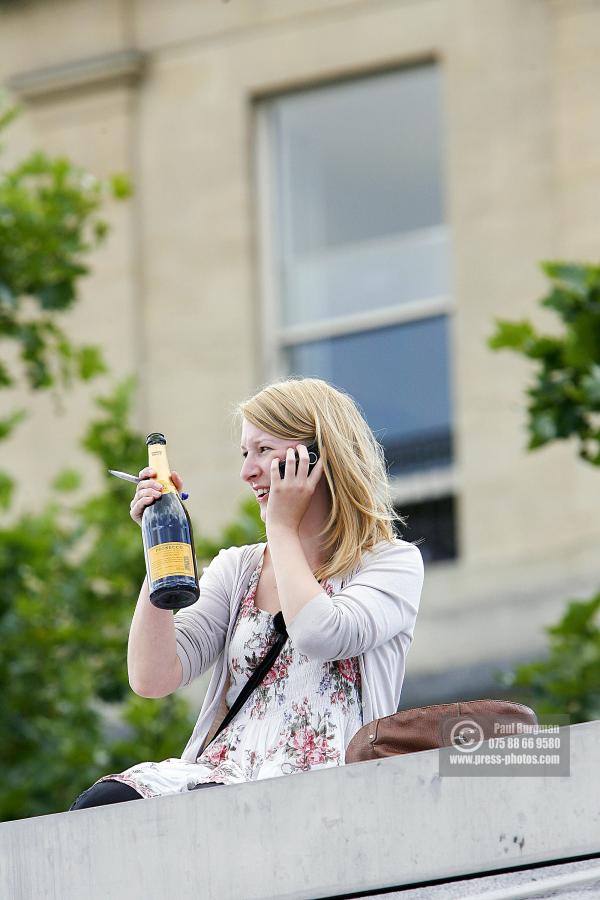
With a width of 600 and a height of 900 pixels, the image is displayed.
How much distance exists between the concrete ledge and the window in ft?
36.3

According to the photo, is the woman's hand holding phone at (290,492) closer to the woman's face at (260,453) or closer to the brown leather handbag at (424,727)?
the woman's face at (260,453)

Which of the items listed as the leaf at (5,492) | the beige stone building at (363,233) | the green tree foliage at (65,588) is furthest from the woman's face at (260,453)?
the beige stone building at (363,233)

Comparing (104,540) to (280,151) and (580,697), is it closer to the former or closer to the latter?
(580,697)

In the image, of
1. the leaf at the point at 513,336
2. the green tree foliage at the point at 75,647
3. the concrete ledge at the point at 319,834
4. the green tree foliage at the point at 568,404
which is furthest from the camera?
the green tree foliage at the point at 75,647

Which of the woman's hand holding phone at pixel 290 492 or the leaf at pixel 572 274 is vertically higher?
the leaf at pixel 572 274

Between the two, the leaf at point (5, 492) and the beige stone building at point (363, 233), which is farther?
the beige stone building at point (363, 233)

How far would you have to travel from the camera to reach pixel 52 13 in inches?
693

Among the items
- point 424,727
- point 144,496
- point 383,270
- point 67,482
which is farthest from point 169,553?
point 383,270

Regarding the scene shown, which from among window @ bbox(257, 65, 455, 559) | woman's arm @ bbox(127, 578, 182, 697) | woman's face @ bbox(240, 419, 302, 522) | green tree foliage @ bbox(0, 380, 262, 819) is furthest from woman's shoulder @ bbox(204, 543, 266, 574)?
window @ bbox(257, 65, 455, 559)

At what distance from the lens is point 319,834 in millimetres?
4512

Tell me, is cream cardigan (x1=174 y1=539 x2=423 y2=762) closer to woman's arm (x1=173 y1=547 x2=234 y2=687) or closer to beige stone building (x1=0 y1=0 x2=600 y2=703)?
woman's arm (x1=173 y1=547 x2=234 y2=687)

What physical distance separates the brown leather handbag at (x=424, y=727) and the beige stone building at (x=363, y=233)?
10.2 meters

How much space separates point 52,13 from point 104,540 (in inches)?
269

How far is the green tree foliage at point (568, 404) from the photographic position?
8805 mm
